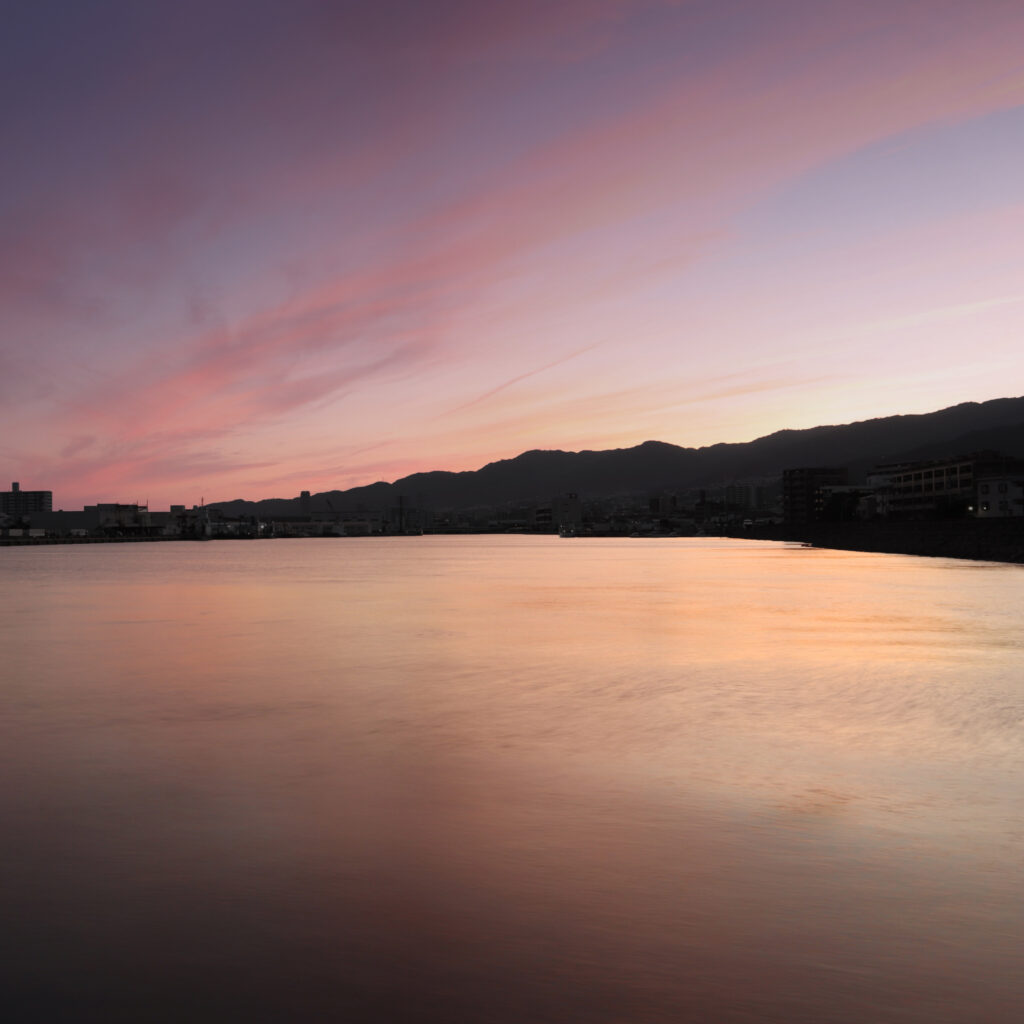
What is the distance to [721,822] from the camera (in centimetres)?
1092

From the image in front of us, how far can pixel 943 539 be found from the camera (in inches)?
4299

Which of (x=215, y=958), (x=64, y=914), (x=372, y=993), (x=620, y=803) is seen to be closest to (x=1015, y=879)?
(x=620, y=803)

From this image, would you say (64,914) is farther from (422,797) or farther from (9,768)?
(9,768)

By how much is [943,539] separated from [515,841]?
364ft

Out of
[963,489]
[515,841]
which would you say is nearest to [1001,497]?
[963,489]

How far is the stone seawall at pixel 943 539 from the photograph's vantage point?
91.4 metres

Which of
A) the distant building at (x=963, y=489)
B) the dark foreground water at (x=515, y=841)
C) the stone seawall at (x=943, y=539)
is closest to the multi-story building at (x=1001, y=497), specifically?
the distant building at (x=963, y=489)

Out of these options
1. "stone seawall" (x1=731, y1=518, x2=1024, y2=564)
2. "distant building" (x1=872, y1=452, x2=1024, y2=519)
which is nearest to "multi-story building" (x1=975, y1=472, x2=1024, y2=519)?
"distant building" (x1=872, y1=452, x2=1024, y2=519)

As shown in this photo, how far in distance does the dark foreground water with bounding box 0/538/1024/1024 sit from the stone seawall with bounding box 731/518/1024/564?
75.4 meters

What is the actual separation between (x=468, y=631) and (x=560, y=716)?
16652 mm

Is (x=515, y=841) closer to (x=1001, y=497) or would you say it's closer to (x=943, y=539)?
(x=943, y=539)

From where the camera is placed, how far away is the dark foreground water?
22.5ft

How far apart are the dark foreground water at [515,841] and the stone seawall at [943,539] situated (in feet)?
247

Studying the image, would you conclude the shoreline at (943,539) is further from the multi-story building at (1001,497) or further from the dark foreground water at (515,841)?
the dark foreground water at (515,841)
